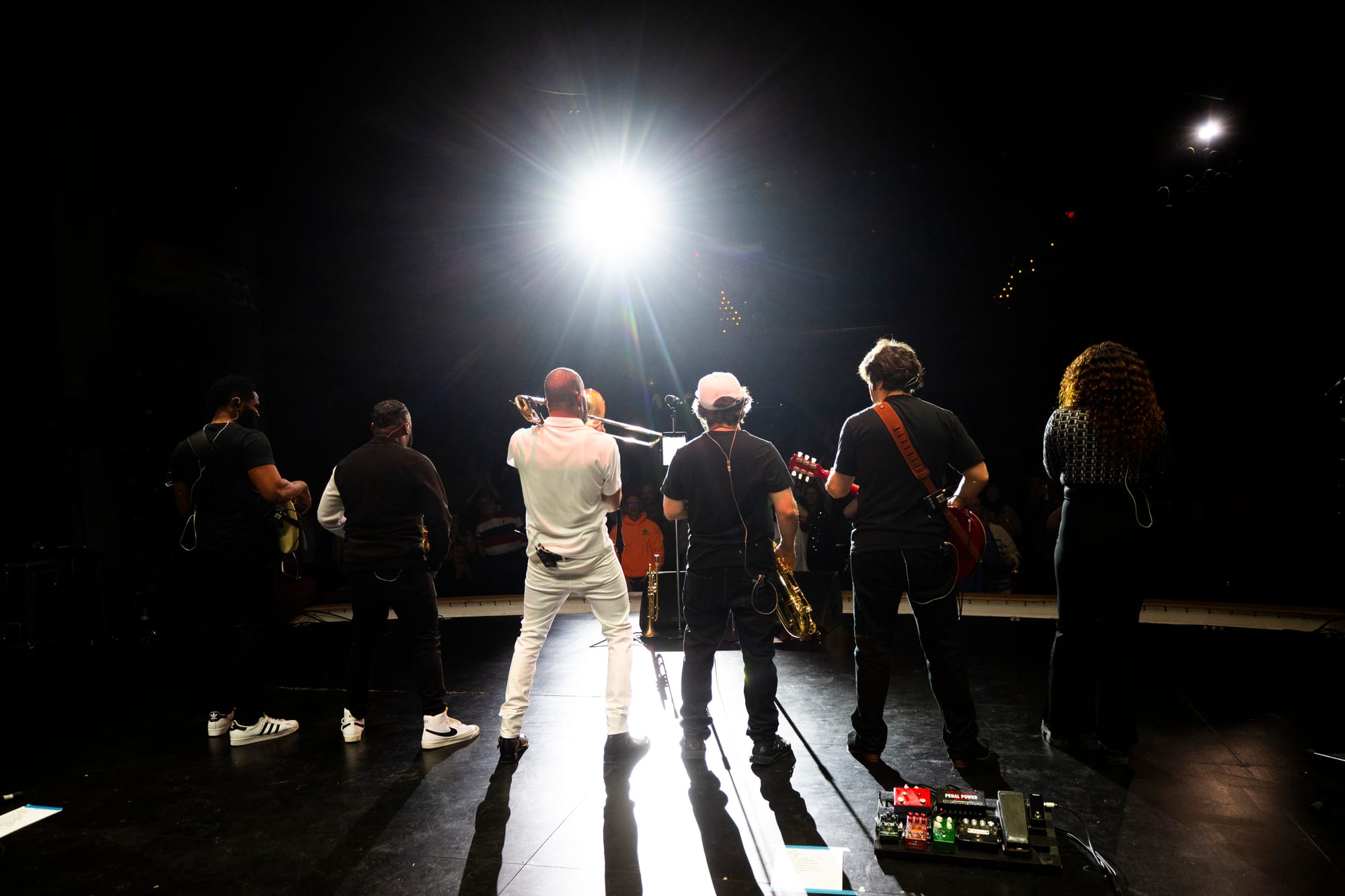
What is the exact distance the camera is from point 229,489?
3.40 meters

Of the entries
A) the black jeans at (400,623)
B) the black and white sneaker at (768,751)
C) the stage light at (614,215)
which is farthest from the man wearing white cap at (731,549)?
the stage light at (614,215)

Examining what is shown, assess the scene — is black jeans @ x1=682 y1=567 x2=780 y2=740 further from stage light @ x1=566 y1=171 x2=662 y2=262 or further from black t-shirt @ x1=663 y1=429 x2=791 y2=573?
stage light @ x1=566 y1=171 x2=662 y2=262

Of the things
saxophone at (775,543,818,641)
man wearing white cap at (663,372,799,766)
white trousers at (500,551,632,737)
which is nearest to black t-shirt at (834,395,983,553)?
man wearing white cap at (663,372,799,766)

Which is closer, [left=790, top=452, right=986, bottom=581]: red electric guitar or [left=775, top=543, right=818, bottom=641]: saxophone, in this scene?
[left=790, top=452, right=986, bottom=581]: red electric guitar

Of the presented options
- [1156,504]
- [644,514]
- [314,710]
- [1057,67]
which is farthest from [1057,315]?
[314,710]

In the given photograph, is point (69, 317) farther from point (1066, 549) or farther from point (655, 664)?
point (1066, 549)

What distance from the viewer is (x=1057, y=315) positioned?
28.6ft

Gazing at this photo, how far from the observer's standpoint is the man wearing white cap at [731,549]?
311 cm

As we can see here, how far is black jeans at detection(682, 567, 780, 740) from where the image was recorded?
10.2 ft

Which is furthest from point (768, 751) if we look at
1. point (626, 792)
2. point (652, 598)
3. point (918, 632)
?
point (652, 598)

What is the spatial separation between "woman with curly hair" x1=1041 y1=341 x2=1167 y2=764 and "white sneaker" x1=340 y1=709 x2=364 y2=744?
10.4 ft

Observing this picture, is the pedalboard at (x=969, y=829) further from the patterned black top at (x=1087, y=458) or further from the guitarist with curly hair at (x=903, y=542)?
the patterned black top at (x=1087, y=458)

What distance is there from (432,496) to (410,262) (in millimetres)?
7136

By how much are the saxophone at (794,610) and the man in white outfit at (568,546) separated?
0.94 meters
